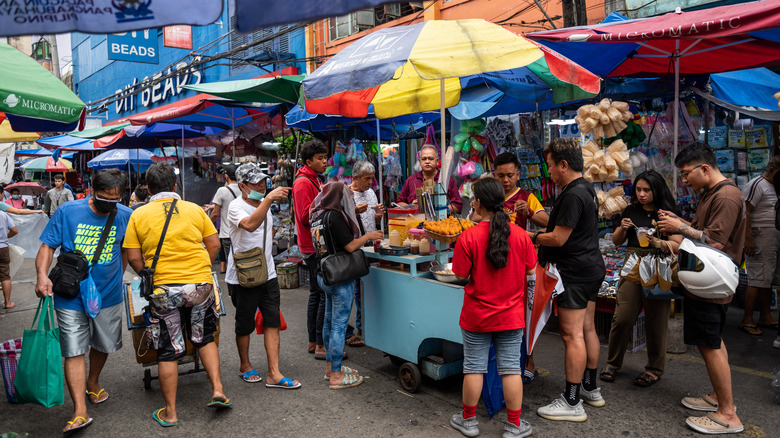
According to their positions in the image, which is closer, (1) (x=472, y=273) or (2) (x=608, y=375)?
(1) (x=472, y=273)

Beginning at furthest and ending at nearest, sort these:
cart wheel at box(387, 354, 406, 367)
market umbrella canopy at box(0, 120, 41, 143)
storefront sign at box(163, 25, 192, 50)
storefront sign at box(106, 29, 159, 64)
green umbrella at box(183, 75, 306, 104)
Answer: storefront sign at box(163, 25, 192, 50) → storefront sign at box(106, 29, 159, 64) → green umbrella at box(183, 75, 306, 104) → market umbrella canopy at box(0, 120, 41, 143) → cart wheel at box(387, 354, 406, 367)

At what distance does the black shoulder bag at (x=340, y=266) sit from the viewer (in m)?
4.16

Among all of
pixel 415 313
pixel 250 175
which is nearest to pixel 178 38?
pixel 250 175

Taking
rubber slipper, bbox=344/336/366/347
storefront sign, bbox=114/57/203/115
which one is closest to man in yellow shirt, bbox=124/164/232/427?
rubber slipper, bbox=344/336/366/347

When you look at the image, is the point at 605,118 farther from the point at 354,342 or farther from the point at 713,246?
the point at 354,342

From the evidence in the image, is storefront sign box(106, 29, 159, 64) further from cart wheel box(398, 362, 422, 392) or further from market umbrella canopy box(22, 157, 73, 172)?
cart wheel box(398, 362, 422, 392)

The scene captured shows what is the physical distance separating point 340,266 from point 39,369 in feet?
7.22

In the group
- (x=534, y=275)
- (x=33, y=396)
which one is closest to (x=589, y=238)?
(x=534, y=275)

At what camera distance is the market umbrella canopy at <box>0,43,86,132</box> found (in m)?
4.02

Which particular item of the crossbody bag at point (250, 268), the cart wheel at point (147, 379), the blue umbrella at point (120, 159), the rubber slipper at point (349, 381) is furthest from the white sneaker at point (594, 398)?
the blue umbrella at point (120, 159)

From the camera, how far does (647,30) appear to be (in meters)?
4.30

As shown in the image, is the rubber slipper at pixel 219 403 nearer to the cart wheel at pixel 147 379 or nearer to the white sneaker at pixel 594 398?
the cart wheel at pixel 147 379

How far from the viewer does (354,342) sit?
5.64m

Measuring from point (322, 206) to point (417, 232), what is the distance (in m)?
0.87
